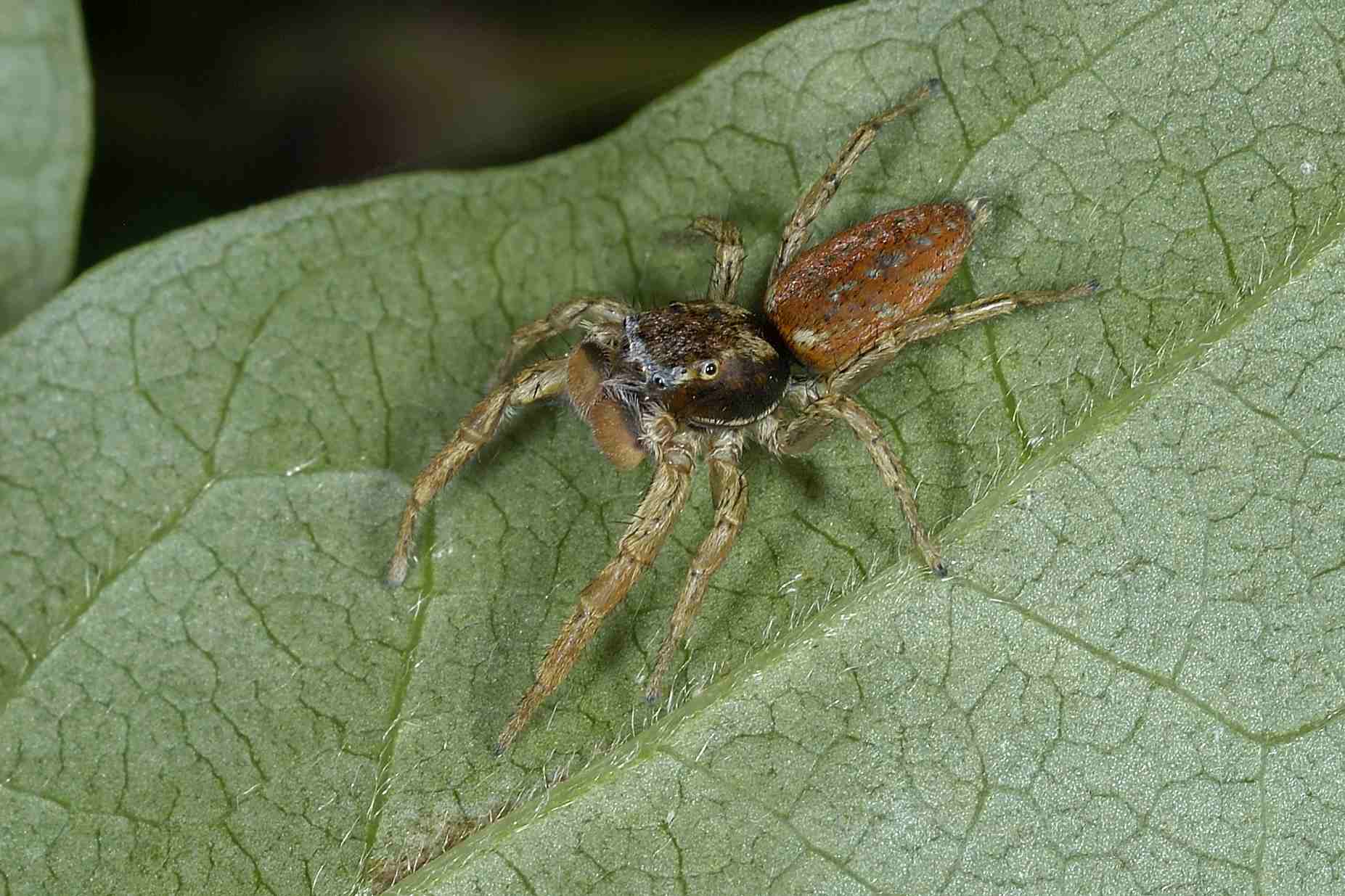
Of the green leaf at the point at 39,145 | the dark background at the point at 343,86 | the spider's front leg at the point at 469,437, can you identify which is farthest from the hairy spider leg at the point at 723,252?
the green leaf at the point at 39,145

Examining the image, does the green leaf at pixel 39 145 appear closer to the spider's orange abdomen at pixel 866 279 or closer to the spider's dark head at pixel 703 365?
the spider's dark head at pixel 703 365

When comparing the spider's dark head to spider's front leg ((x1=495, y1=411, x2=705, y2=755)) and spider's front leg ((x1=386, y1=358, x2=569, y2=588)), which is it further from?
spider's front leg ((x1=386, y1=358, x2=569, y2=588))

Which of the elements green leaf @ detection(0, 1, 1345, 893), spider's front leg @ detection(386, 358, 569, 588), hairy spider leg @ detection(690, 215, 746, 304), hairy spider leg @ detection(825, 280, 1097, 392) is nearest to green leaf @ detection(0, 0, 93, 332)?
green leaf @ detection(0, 1, 1345, 893)

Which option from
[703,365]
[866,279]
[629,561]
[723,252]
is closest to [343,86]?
[723,252]

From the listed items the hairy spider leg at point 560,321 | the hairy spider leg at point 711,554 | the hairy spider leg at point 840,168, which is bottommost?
the hairy spider leg at point 711,554

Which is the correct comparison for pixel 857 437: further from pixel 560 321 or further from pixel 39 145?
pixel 39 145

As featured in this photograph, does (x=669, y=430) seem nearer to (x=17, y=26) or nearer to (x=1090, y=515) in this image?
(x=1090, y=515)
